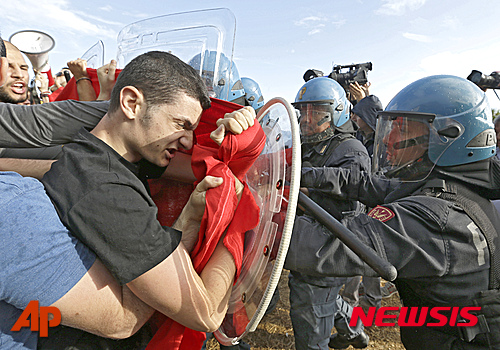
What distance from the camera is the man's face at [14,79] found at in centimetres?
272

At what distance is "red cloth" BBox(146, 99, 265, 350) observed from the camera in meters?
1.11

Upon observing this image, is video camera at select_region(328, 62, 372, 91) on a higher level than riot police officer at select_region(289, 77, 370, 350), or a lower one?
higher

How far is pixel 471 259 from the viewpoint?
158 centimetres

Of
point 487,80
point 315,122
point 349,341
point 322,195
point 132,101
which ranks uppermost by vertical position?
point 487,80

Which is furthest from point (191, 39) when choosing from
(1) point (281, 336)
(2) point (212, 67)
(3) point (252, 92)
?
(3) point (252, 92)

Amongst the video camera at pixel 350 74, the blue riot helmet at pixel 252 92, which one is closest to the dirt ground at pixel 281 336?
the blue riot helmet at pixel 252 92

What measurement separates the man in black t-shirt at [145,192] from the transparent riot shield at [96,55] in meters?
1.65

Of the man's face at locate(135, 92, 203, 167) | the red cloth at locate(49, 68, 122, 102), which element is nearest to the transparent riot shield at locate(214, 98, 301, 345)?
the man's face at locate(135, 92, 203, 167)

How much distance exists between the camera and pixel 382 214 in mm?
1599

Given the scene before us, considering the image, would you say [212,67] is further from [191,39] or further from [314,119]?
[314,119]

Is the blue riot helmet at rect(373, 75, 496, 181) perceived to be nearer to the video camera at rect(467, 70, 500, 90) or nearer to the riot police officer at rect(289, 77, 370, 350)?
the riot police officer at rect(289, 77, 370, 350)

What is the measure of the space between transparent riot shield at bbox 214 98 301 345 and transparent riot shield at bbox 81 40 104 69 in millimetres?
2028

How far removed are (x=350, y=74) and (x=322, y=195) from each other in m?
5.15

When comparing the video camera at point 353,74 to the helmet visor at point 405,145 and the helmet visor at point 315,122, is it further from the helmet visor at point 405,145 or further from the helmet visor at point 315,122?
the helmet visor at point 405,145
